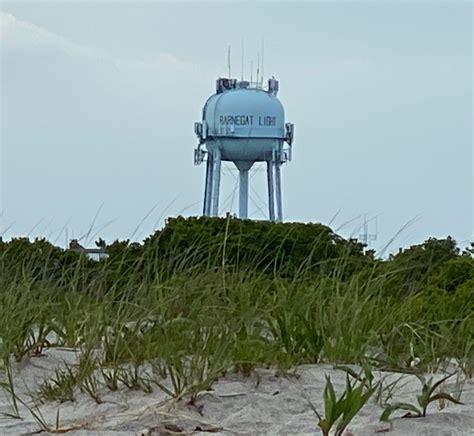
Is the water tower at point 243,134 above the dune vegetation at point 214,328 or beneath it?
above

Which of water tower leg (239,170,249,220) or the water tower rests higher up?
the water tower

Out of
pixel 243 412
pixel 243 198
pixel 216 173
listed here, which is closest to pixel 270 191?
pixel 243 198

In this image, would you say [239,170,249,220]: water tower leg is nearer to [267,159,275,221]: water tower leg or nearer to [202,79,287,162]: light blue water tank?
[267,159,275,221]: water tower leg

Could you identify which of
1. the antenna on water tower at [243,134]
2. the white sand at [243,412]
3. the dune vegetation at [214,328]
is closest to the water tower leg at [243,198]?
the antenna on water tower at [243,134]

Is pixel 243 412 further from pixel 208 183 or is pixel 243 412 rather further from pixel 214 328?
pixel 208 183

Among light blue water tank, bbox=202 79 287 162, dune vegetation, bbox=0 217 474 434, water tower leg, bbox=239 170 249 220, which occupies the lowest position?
dune vegetation, bbox=0 217 474 434

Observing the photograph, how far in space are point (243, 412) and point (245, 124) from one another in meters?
25.7

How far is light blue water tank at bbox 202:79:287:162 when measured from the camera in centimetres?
2833

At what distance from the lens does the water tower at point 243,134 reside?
28.3m

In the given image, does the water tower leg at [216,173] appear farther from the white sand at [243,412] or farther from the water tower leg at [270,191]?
the white sand at [243,412]

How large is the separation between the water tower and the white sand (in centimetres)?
2397

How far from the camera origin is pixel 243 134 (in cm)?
2814

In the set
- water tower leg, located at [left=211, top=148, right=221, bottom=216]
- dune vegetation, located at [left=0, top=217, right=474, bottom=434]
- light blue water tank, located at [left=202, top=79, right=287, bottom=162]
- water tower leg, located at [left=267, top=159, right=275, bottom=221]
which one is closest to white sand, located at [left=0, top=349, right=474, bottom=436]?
dune vegetation, located at [left=0, top=217, right=474, bottom=434]

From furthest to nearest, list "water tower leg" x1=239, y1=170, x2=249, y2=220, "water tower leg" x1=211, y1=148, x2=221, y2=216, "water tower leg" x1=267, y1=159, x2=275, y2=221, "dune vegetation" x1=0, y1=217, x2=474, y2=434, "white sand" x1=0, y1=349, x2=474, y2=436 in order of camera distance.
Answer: "water tower leg" x1=211, y1=148, x2=221, y2=216 → "water tower leg" x1=267, y1=159, x2=275, y2=221 → "water tower leg" x1=239, y1=170, x2=249, y2=220 → "dune vegetation" x1=0, y1=217, x2=474, y2=434 → "white sand" x1=0, y1=349, x2=474, y2=436
